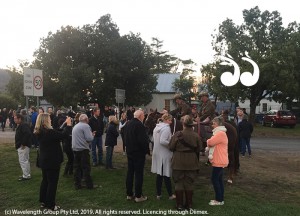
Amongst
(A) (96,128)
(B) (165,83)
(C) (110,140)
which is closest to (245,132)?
(C) (110,140)

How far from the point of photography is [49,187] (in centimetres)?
710

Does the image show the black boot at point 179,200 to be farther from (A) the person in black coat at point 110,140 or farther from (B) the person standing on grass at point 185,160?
(A) the person in black coat at point 110,140

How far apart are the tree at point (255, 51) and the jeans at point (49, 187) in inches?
930

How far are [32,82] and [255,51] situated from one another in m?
22.0

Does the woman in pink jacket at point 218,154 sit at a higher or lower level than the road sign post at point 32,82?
lower

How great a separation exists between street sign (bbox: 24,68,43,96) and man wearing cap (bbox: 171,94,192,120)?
455cm

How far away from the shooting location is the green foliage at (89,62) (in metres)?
33.1

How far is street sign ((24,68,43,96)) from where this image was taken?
11.1 metres

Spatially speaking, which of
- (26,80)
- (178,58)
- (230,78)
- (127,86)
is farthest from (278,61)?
(178,58)

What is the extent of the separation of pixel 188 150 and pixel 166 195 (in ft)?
5.84

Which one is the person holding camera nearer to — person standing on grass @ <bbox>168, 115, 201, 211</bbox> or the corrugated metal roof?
person standing on grass @ <bbox>168, 115, 201, 211</bbox>

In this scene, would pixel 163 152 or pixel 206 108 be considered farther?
pixel 206 108

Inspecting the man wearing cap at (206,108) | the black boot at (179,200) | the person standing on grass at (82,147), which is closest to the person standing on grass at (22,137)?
the person standing on grass at (82,147)

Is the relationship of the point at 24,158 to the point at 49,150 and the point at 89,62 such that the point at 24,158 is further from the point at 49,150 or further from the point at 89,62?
the point at 89,62
